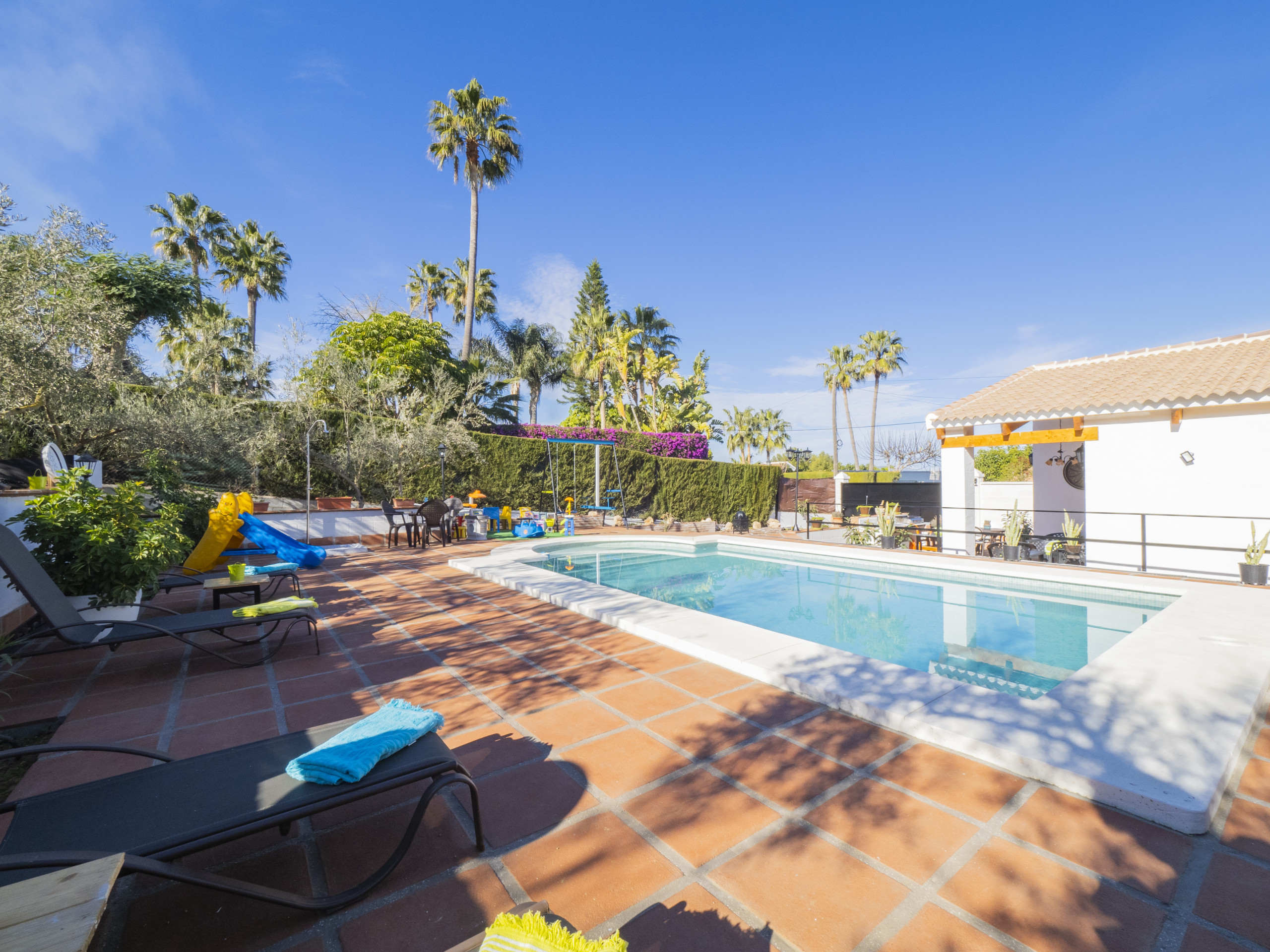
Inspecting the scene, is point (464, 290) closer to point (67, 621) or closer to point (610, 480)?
point (610, 480)

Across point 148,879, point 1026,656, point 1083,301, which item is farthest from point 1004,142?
point 148,879

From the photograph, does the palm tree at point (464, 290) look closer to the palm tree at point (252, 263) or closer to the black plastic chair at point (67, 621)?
the palm tree at point (252, 263)

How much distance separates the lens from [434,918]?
1774 millimetres

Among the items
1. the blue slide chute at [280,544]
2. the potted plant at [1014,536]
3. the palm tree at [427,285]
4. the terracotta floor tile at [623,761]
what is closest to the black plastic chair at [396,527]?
the blue slide chute at [280,544]

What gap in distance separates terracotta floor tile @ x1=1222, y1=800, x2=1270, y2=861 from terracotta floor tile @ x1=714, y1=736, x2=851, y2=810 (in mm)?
1451

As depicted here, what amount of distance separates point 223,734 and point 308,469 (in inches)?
352

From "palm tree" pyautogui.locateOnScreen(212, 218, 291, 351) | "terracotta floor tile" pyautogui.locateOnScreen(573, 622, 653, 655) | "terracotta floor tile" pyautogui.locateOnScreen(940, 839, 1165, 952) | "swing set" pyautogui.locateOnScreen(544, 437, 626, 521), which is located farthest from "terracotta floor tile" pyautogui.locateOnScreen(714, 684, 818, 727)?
"palm tree" pyautogui.locateOnScreen(212, 218, 291, 351)

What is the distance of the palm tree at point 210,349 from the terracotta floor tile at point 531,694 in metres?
12.9

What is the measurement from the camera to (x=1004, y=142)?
16938 mm

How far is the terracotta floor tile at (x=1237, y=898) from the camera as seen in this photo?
1.75 m

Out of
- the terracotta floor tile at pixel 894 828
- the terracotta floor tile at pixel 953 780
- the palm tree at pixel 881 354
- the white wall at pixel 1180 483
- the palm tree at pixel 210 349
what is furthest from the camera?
the palm tree at pixel 881 354

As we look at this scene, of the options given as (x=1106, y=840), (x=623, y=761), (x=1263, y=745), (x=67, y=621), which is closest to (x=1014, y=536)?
(x=1263, y=745)

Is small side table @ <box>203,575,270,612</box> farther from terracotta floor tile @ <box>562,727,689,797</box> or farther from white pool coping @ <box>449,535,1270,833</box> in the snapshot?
terracotta floor tile @ <box>562,727,689,797</box>

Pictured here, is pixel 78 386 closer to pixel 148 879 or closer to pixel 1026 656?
pixel 148 879
